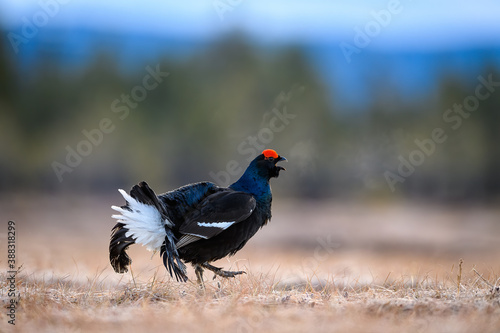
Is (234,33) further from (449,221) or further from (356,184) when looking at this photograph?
(449,221)

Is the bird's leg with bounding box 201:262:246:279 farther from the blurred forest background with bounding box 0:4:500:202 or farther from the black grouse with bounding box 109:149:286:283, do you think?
the blurred forest background with bounding box 0:4:500:202

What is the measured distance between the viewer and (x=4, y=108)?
25.5m

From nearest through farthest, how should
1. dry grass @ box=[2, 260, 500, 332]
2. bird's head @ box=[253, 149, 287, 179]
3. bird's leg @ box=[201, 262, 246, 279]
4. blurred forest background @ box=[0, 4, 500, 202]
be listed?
dry grass @ box=[2, 260, 500, 332] → bird's leg @ box=[201, 262, 246, 279] → bird's head @ box=[253, 149, 287, 179] → blurred forest background @ box=[0, 4, 500, 202]

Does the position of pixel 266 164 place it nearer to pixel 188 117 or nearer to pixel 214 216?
pixel 214 216

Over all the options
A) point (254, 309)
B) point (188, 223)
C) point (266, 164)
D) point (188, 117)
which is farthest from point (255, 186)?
point (188, 117)

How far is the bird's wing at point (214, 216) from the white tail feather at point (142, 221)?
236 mm

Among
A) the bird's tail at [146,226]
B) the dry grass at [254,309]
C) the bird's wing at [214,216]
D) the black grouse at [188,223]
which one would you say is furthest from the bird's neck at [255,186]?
the dry grass at [254,309]

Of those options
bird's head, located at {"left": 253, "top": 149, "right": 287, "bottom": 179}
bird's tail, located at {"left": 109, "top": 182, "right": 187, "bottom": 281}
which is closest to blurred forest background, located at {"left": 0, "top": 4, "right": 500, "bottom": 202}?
A: bird's head, located at {"left": 253, "top": 149, "right": 287, "bottom": 179}

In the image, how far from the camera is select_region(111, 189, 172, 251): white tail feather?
5.23 metres

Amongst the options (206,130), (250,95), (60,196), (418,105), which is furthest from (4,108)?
(418,105)

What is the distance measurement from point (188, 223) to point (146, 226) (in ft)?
1.49

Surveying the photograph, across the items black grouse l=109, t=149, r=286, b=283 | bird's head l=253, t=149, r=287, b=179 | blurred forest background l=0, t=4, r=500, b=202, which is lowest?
black grouse l=109, t=149, r=286, b=283

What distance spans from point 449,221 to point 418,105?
14488 millimetres

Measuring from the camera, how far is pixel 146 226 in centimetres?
527
